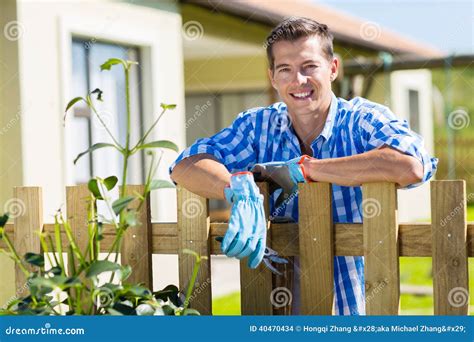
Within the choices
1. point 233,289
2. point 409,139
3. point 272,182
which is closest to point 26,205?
point 272,182

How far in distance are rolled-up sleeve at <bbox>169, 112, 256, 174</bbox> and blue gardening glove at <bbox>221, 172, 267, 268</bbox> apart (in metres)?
0.37

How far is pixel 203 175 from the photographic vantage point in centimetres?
249

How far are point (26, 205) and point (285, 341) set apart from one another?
104 centimetres

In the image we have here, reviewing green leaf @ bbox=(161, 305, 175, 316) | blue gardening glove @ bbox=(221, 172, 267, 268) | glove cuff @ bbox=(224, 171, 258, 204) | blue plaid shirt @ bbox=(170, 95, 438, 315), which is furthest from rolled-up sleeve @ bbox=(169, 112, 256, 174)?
green leaf @ bbox=(161, 305, 175, 316)

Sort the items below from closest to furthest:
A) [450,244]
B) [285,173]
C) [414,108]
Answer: [450,244] → [285,173] → [414,108]

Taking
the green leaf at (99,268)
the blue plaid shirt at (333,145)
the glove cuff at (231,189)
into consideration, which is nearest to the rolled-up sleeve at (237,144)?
the blue plaid shirt at (333,145)

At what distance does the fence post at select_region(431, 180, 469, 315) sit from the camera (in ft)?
7.22

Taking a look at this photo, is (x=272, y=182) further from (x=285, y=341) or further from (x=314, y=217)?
(x=285, y=341)

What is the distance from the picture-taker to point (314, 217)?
2354mm

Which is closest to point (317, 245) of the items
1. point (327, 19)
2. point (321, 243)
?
point (321, 243)

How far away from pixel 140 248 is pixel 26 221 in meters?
0.42

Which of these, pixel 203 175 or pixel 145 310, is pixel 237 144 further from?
pixel 145 310

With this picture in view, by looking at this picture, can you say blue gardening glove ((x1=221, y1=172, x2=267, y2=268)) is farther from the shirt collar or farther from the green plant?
the shirt collar

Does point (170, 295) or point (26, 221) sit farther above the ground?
point (26, 221)
